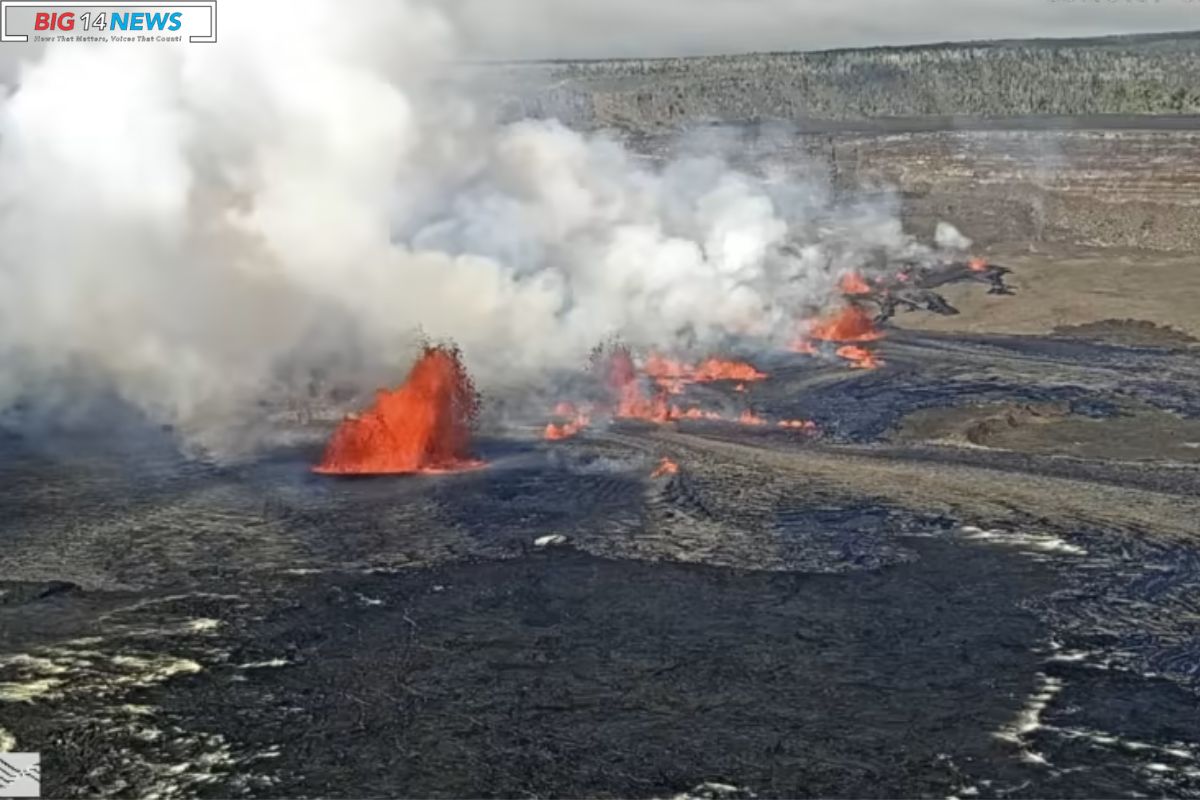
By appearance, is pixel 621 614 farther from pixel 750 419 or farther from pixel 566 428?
pixel 750 419

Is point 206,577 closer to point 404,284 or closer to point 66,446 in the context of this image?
point 66,446

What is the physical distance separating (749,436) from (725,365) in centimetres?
999

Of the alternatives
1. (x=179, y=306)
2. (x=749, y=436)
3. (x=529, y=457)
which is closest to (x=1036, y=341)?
(x=749, y=436)

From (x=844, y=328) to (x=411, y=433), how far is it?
1021 inches

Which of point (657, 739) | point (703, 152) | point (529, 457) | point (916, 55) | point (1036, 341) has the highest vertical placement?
point (916, 55)

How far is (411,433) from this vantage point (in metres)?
29.4

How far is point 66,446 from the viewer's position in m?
30.1

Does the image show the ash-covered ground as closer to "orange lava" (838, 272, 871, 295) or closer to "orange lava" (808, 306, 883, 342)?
"orange lava" (808, 306, 883, 342)

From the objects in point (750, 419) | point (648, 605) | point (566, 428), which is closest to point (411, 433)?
point (566, 428)

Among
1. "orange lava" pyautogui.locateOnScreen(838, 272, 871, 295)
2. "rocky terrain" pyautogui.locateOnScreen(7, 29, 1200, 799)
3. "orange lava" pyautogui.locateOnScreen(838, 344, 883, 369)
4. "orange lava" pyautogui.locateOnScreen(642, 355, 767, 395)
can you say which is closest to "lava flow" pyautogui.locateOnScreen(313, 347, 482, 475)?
"rocky terrain" pyautogui.locateOnScreen(7, 29, 1200, 799)

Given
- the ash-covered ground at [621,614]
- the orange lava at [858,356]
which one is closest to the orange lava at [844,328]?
the orange lava at [858,356]

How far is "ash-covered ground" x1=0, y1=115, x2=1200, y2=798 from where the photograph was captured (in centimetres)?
1513

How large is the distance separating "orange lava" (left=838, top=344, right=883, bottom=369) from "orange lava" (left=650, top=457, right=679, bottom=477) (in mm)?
15825

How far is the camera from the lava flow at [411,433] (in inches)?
1123
